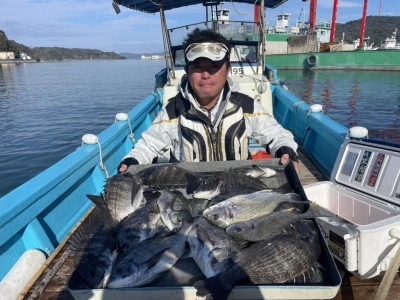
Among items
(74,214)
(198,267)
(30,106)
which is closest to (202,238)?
(198,267)

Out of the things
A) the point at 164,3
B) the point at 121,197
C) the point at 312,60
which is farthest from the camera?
the point at 312,60

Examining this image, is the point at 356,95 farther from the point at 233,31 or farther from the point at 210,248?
the point at 210,248

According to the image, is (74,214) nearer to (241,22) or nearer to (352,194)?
(352,194)

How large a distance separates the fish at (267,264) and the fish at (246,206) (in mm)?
305

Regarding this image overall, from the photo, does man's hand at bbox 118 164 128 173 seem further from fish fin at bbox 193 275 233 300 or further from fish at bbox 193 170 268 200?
fish fin at bbox 193 275 233 300

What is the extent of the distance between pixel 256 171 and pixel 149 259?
1.40m

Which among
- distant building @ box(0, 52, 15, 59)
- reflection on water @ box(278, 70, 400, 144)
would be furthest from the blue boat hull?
distant building @ box(0, 52, 15, 59)

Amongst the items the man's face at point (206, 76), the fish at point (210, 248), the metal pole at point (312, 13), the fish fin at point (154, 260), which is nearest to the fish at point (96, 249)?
the fish fin at point (154, 260)

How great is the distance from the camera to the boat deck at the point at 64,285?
7.13 ft

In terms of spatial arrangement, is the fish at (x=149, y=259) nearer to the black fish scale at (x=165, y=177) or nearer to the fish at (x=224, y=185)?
the fish at (x=224, y=185)

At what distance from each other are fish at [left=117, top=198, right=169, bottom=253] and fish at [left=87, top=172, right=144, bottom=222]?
0.29 ft

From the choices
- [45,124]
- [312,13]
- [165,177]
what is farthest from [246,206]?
[312,13]

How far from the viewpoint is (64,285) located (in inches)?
94.7

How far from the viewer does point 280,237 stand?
1909 mm
